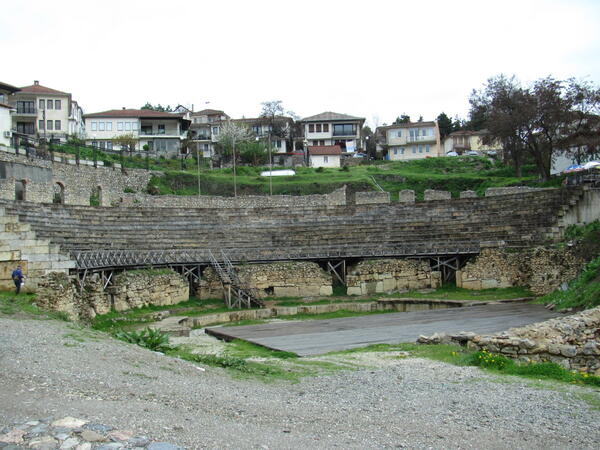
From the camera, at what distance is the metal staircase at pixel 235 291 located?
2780 centimetres

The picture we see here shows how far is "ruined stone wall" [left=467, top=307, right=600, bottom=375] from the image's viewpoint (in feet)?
45.4

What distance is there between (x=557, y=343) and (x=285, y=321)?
12.0 meters

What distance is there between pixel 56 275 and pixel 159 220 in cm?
1064

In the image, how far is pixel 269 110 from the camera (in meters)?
86.7

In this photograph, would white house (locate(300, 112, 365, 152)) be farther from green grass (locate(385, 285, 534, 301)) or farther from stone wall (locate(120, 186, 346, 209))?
green grass (locate(385, 285, 534, 301))

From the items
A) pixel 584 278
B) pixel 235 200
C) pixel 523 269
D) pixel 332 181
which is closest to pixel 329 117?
pixel 332 181

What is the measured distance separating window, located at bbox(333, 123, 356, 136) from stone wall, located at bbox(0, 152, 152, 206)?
34.4m

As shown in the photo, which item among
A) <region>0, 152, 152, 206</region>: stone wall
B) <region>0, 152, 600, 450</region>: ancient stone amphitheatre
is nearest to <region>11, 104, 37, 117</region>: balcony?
<region>0, 152, 152, 206</region>: stone wall

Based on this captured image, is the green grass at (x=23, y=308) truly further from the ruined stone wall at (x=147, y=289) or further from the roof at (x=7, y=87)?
the roof at (x=7, y=87)

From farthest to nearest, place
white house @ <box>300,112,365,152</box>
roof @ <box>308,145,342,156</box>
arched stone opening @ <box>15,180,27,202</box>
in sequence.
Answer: white house @ <box>300,112,365,152</box>, roof @ <box>308,145,342,156</box>, arched stone opening @ <box>15,180,27,202</box>

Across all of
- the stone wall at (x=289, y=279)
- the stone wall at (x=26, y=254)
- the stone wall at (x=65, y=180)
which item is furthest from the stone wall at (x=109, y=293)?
the stone wall at (x=65, y=180)

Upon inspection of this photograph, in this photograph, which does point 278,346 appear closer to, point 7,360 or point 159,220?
point 7,360

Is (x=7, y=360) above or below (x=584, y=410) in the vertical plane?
above

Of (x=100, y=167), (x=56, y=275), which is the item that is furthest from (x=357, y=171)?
(x=56, y=275)
